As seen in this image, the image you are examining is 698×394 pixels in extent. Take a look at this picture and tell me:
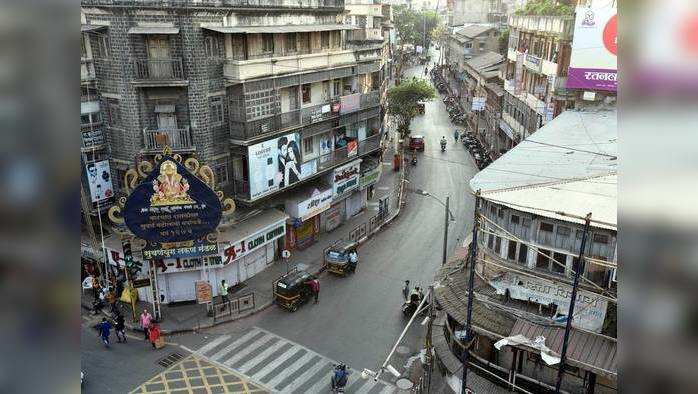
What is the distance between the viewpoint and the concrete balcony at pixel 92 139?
2775 cm

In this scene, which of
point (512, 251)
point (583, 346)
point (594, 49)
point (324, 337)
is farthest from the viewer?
point (594, 49)

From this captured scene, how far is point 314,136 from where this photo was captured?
3441cm

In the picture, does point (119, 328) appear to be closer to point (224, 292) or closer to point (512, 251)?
point (224, 292)

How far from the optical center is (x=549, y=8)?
45562 mm

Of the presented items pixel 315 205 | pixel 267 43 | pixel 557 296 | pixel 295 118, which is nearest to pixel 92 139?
pixel 267 43

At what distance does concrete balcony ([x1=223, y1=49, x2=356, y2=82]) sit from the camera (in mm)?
27578

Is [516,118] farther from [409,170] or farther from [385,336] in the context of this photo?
[385,336]

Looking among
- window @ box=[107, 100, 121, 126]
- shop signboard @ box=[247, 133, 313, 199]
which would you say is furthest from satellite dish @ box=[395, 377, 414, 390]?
window @ box=[107, 100, 121, 126]

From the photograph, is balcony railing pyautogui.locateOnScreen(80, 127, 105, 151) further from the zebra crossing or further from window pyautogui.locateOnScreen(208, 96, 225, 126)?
the zebra crossing

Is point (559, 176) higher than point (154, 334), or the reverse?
point (559, 176)

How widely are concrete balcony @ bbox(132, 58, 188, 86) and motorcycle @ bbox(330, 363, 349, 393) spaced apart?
15.6m

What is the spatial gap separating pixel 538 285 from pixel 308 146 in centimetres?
1930
